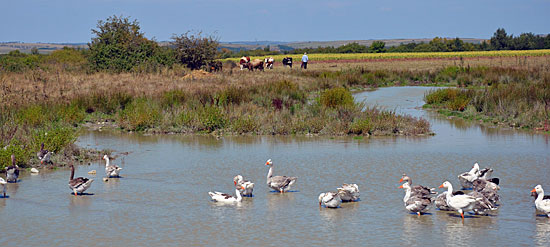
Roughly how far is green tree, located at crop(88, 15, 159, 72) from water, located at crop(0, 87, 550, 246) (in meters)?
20.1

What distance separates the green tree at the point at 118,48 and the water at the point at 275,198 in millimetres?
20091

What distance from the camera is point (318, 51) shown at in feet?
378

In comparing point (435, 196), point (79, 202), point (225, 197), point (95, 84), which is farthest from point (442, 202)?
point (95, 84)

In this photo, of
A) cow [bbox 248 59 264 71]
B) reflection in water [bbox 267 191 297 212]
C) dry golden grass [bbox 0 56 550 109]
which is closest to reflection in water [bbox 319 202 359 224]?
reflection in water [bbox 267 191 297 212]

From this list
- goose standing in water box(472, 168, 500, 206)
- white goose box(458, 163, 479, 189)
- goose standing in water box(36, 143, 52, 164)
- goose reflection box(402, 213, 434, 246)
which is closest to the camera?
goose reflection box(402, 213, 434, 246)

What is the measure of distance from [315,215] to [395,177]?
3674mm

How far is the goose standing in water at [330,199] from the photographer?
11.0 m

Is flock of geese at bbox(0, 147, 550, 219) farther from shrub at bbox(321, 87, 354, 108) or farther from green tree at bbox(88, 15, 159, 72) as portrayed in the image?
green tree at bbox(88, 15, 159, 72)

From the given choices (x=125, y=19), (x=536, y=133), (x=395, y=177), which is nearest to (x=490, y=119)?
(x=536, y=133)

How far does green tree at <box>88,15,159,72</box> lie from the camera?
38.8 meters

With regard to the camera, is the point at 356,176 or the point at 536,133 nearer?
the point at 356,176

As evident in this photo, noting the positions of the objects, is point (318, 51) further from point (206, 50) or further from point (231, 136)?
point (231, 136)

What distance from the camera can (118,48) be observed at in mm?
40375

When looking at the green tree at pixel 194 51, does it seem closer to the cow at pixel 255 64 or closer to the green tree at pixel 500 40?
the cow at pixel 255 64
